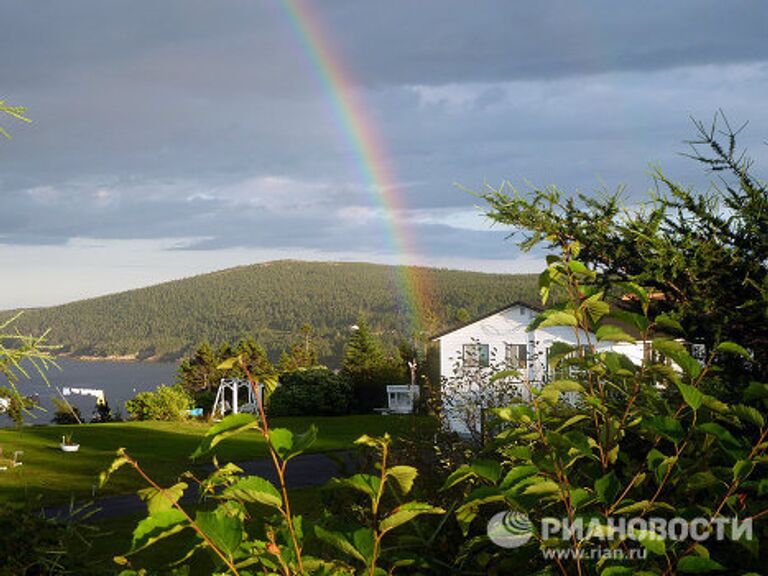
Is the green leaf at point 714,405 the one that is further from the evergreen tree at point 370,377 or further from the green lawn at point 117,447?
the evergreen tree at point 370,377

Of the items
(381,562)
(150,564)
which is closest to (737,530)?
(381,562)

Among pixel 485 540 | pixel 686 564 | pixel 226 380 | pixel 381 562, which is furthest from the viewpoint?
pixel 226 380

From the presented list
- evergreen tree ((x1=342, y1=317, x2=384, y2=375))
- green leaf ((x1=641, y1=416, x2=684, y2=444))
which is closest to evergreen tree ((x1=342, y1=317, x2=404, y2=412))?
evergreen tree ((x1=342, y1=317, x2=384, y2=375))

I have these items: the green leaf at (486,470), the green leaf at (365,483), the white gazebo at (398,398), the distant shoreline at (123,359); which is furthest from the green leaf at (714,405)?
the distant shoreline at (123,359)

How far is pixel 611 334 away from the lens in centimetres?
→ 185

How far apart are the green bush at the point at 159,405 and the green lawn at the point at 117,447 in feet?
5.12

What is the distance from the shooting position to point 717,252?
11.8 feet

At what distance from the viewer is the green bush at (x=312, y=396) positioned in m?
37.3

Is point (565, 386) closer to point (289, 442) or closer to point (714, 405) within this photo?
point (714, 405)

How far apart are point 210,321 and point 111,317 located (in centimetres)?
2153

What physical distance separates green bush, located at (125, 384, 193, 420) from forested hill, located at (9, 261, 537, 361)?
5618 centimetres

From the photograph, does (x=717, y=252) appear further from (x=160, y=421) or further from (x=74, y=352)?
(x=74, y=352)

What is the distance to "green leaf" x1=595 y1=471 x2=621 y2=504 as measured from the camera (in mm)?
1745

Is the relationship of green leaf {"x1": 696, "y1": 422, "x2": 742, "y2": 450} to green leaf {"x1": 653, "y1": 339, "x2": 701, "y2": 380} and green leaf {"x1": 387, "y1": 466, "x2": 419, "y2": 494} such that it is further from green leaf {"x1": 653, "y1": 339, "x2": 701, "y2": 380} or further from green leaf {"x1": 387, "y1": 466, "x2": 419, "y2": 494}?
green leaf {"x1": 387, "y1": 466, "x2": 419, "y2": 494}
